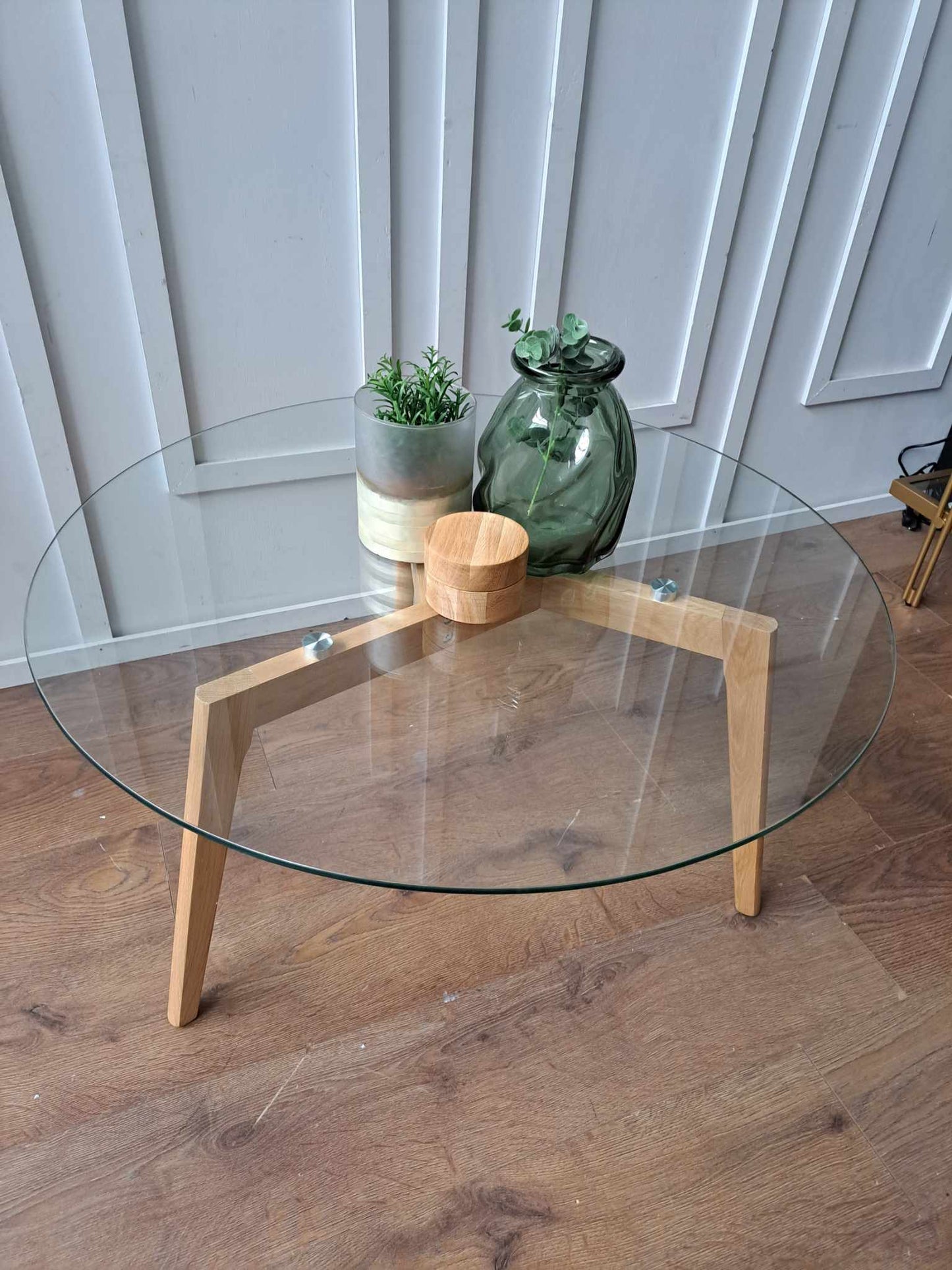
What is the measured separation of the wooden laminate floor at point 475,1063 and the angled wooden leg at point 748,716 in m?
0.30

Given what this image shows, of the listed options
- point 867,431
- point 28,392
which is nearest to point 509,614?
point 28,392

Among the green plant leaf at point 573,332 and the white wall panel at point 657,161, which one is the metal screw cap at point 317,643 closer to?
the green plant leaf at point 573,332

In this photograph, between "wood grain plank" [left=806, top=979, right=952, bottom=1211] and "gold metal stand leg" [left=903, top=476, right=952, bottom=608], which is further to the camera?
"gold metal stand leg" [left=903, top=476, right=952, bottom=608]

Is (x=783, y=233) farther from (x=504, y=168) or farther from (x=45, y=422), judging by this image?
(x=45, y=422)

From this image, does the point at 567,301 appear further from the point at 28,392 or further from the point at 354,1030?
the point at 354,1030

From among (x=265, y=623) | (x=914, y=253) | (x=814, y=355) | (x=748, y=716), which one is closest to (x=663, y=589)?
(x=748, y=716)

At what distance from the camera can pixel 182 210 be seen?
1.16m

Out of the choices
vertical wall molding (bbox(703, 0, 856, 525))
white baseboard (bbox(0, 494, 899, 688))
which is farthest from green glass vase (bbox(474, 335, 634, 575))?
vertical wall molding (bbox(703, 0, 856, 525))

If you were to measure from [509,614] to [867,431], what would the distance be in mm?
1248

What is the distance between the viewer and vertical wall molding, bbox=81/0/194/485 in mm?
1018

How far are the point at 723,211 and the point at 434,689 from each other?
3.27 feet

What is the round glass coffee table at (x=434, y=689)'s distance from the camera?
2.39 ft

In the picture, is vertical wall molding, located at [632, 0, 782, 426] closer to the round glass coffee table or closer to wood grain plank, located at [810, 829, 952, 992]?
the round glass coffee table

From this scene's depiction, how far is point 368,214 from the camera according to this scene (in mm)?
1228
